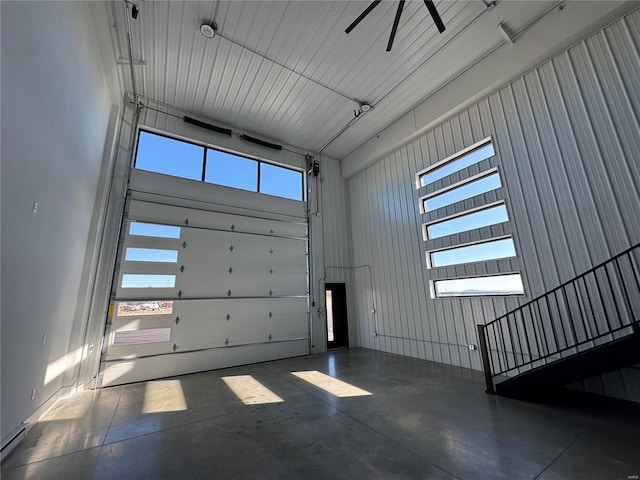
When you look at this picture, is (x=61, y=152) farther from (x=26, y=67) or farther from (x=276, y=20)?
(x=276, y=20)

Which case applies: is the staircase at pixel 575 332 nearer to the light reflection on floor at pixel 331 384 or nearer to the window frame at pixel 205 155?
the light reflection on floor at pixel 331 384

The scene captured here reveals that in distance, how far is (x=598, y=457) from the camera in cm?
236

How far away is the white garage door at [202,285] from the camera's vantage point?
5312 mm

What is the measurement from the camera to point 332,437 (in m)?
2.83

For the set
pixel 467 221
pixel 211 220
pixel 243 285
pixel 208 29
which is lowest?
pixel 243 285

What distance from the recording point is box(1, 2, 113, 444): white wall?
246 cm

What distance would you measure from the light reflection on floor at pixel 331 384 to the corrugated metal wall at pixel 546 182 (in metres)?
2.70

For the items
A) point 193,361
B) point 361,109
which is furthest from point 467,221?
point 193,361

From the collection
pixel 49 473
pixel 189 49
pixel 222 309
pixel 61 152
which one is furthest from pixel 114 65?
pixel 49 473

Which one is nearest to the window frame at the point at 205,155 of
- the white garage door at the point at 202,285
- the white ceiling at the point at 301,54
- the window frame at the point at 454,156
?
the white garage door at the point at 202,285

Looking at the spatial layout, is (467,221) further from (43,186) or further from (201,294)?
(43,186)

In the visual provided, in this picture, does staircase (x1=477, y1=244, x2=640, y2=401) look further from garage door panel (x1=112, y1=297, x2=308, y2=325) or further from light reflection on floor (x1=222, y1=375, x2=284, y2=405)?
garage door panel (x1=112, y1=297, x2=308, y2=325)

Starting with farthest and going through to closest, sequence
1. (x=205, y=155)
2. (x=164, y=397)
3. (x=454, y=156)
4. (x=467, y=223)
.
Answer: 1. (x=205, y=155)
2. (x=454, y=156)
3. (x=467, y=223)
4. (x=164, y=397)

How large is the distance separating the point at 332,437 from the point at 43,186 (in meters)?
4.44
